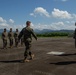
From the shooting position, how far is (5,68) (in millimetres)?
11508

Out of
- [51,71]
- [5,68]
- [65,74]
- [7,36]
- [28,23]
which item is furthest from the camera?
[7,36]

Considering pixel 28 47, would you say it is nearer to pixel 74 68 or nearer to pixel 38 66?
pixel 38 66

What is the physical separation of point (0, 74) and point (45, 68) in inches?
85.6

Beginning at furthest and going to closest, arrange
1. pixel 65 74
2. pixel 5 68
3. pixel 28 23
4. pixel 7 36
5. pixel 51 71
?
pixel 7 36
pixel 28 23
pixel 5 68
pixel 51 71
pixel 65 74

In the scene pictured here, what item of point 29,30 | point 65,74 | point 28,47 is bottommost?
point 65,74

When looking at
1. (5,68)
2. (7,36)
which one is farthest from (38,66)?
(7,36)

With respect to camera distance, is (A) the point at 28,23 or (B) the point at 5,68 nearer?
(B) the point at 5,68

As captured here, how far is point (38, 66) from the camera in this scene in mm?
11812

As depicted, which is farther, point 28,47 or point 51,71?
point 28,47

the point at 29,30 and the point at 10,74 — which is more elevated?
the point at 29,30

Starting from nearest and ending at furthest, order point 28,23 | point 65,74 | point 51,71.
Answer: point 65,74, point 51,71, point 28,23

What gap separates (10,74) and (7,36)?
15.2 metres

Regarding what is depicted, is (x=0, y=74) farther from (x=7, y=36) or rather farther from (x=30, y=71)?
(x=7, y=36)

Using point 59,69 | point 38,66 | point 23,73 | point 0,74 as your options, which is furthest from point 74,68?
point 0,74
